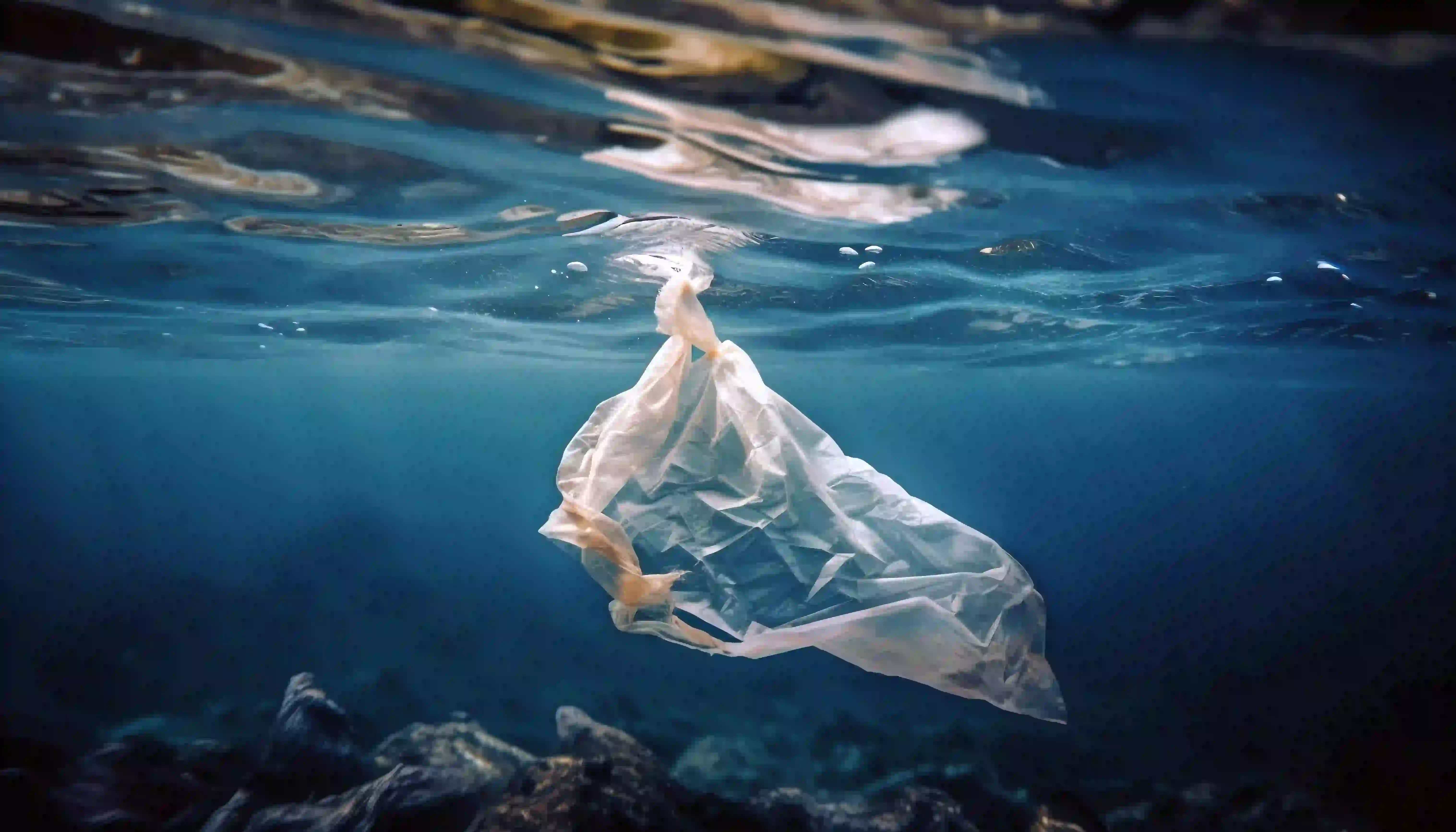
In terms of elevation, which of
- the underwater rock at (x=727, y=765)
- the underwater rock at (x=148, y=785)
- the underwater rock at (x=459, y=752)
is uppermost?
the underwater rock at (x=459, y=752)

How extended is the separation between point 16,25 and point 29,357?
24.7 metres

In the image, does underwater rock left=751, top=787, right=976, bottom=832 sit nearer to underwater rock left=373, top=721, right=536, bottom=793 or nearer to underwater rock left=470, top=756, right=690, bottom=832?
underwater rock left=470, top=756, right=690, bottom=832

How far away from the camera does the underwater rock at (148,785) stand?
966 centimetres

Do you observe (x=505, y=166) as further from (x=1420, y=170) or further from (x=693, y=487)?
(x=1420, y=170)

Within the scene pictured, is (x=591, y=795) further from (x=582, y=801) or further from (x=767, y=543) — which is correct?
(x=767, y=543)

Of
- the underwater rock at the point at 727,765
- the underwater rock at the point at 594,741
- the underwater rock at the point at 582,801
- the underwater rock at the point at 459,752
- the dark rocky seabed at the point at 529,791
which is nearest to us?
the underwater rock at the point at 582,801

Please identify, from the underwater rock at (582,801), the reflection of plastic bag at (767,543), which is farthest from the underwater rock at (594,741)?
the reflection of plastic bag at (767,543)

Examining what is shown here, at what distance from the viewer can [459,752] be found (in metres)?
10.5

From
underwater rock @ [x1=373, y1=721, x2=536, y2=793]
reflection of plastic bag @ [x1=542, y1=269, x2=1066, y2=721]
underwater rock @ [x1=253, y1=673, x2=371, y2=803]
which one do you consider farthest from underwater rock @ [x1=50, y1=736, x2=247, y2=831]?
reflection of plastic bag @ [x1=542, y1=269, x2=1066, y2=721]

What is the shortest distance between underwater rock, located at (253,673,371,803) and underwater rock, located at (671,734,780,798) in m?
4.74

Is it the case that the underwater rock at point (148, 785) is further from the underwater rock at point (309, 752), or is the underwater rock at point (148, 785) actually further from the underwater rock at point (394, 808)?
the underwater rock at point (394, 808)

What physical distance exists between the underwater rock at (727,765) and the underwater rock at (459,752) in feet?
8.47

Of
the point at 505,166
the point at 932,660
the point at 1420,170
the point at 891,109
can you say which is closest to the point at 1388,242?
the point at 1420,170

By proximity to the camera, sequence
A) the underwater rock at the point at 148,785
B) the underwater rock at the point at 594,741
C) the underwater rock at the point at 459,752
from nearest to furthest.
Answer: the underwater rock at the point at 594,741, the underwater rock at the point at 148,785, the underwater rock at the point at 459,752
